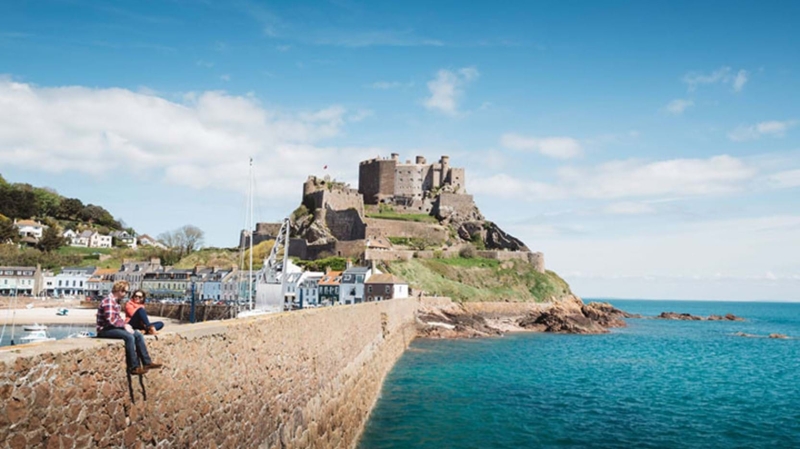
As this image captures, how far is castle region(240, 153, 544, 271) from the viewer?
251 feet

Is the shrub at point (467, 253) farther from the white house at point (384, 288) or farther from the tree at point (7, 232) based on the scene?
the tree at point (7, 232)

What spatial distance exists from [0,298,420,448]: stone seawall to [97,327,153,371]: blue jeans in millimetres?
107

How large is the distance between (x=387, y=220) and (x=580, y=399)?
185 ft

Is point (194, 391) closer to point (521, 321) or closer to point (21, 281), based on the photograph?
point (521, 321)

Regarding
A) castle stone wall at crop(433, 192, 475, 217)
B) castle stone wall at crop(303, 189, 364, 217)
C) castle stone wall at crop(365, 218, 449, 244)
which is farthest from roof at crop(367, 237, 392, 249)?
castle stone wall at crop(433, 192, 475, 217)

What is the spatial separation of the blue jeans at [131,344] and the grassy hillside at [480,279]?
56940 mm

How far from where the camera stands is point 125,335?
663cm

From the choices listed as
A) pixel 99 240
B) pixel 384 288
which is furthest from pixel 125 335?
pixel 99 240

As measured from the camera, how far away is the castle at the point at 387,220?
251 feet

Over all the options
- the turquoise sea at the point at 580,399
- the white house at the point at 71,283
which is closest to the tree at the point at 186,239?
the white house at the point at 71,283

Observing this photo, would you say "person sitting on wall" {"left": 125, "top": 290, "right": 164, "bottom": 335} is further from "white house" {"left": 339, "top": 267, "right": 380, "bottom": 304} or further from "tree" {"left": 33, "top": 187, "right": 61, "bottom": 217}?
"tree" {"left": 33, "top": 187, "right": 61, "bottom": 217}

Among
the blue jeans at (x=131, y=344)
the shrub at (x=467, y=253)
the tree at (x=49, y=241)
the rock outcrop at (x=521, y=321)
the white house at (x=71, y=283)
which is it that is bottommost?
the rock outcrop at (x=521, y=321)

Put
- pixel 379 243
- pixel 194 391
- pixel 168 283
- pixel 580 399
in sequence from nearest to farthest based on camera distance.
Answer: pixel 194 391
pixel 580 399
pixel 379 243
pixel 168 283

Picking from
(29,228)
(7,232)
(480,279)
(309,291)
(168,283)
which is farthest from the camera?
(29,228)
